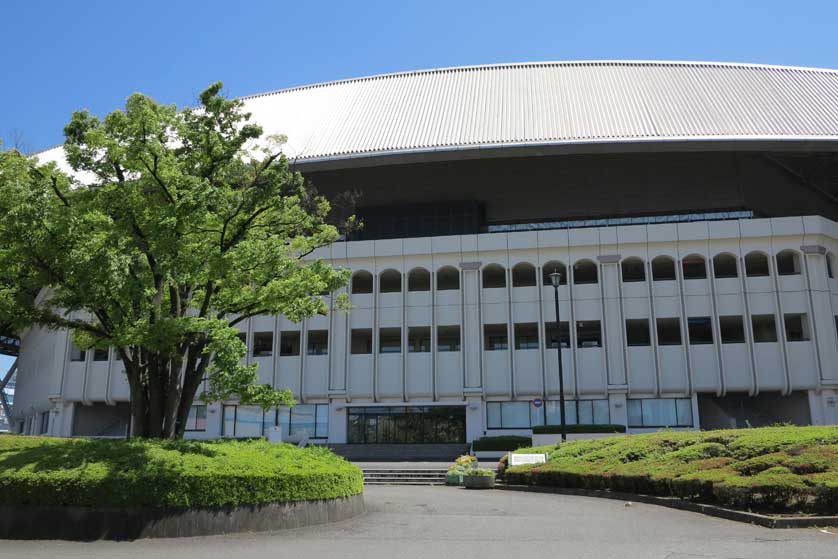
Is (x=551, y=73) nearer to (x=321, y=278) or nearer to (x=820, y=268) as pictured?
(x=820, y=268)

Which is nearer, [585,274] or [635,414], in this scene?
[635,414]

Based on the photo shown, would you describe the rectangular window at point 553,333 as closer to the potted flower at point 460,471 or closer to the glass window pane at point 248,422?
the potted flower at point 460,471

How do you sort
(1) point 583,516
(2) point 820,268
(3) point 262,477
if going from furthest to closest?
(2) point 820,268 → (1) point 583,516 → (3) point 262,477

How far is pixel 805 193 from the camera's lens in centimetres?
5022

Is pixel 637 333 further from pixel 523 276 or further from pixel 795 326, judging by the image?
pixel 795 326

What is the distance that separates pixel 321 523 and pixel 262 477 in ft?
5.67

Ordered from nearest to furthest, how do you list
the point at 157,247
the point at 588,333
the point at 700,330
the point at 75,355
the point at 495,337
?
the point at 157,247
the point at 700,330
the point at 588,333
the point at 495,337
the point at 75,355

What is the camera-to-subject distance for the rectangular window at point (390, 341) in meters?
44.4

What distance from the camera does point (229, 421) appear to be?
145 feet

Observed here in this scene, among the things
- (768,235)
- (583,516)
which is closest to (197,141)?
(583,516)

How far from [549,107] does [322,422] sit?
25.6 metres

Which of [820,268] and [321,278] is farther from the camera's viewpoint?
[820,268]

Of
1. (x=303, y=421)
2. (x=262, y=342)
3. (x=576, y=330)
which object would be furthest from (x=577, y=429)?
(x=262, y=342)

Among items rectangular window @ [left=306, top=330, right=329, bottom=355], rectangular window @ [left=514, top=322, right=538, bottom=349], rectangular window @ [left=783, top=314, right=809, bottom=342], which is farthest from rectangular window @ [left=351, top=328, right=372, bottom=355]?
rectangular window @ [left=783, top=314, right=809, bottom=342]
